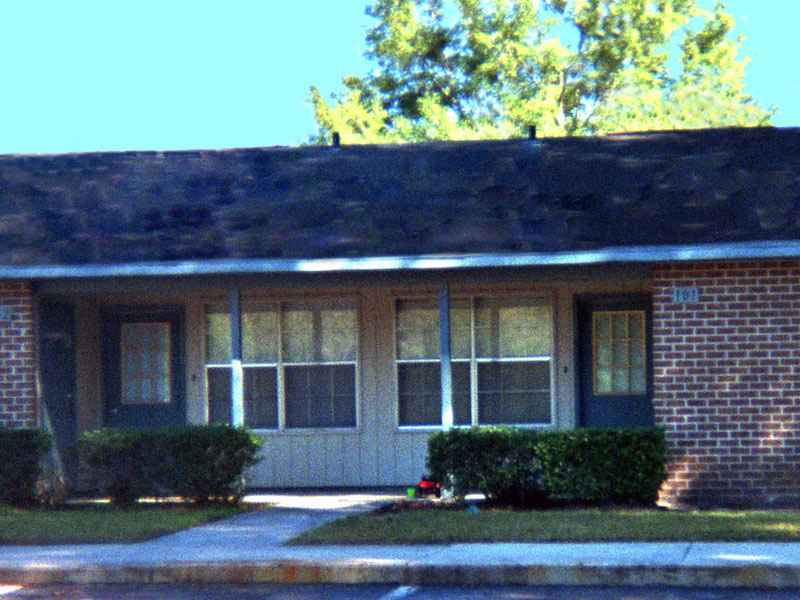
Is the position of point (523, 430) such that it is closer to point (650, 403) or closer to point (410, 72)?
point (650, 403)

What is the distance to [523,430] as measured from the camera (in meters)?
15.7

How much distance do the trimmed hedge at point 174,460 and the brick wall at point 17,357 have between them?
1059 mm

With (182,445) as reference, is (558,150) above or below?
above

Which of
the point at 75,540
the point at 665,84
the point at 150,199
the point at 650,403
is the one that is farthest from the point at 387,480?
the point at 665,84

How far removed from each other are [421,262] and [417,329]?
2676 mm

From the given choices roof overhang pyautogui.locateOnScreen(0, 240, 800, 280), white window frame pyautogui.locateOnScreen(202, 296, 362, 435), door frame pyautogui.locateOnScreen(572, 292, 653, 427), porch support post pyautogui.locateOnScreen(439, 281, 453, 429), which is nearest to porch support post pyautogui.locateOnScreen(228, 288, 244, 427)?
roof overhang pyautogui.locateOnScreen(0, 240, 800, 280)

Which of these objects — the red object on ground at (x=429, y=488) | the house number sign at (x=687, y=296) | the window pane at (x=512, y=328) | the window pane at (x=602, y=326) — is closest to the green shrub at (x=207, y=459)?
the red object on ground at (x=429, y=488)

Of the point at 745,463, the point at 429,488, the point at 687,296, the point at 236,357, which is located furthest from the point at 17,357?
the point at 745,463

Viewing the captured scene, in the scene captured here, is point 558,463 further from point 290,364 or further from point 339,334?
point 290,364

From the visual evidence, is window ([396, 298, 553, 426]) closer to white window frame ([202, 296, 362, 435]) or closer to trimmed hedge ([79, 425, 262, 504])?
white window frame ([202, 296, 362, 435])

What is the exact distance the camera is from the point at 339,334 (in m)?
18.9

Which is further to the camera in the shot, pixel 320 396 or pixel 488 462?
pixel 320 396

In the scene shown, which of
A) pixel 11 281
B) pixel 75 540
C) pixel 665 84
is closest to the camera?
pixel 75 540

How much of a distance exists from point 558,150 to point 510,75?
21.2 m
